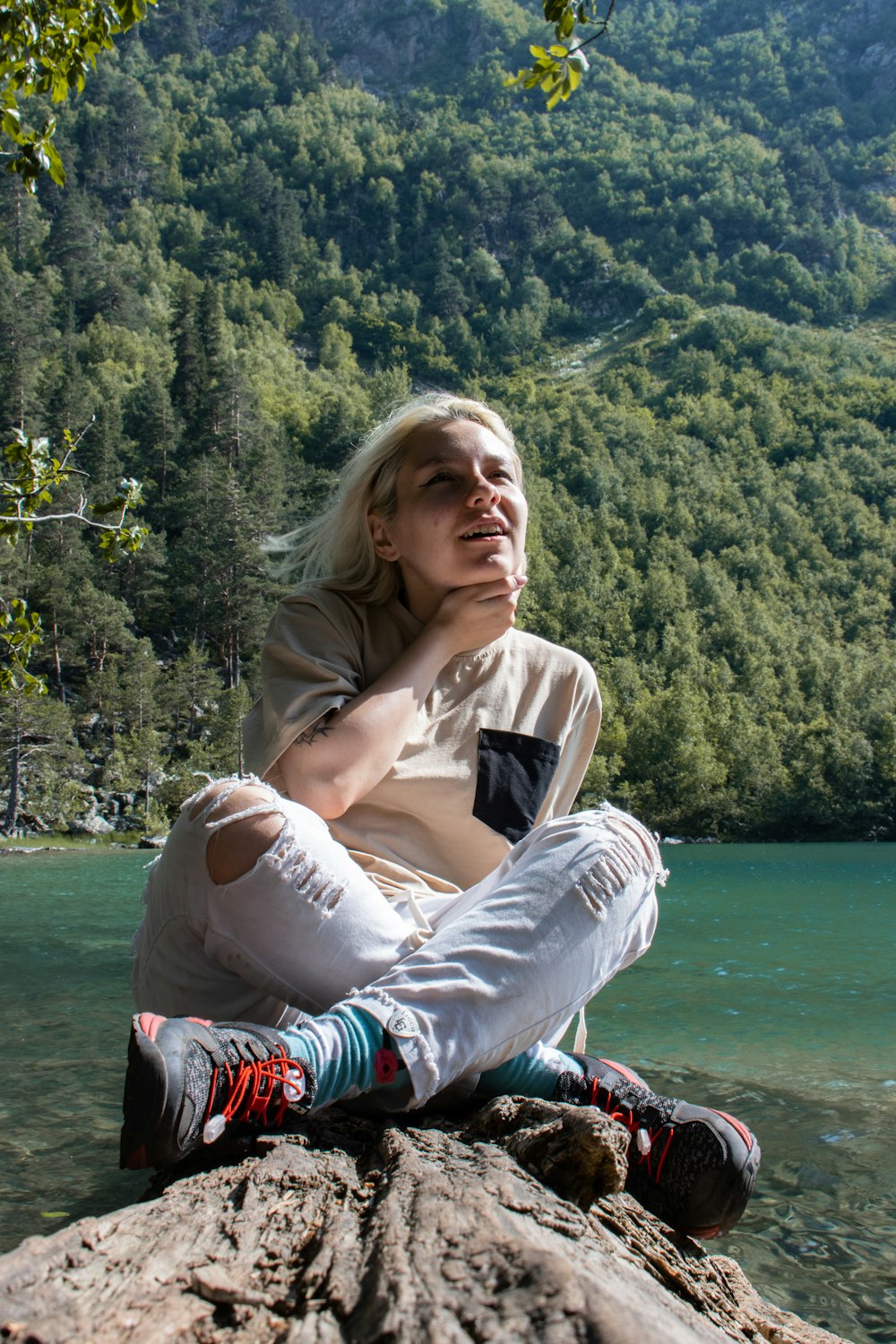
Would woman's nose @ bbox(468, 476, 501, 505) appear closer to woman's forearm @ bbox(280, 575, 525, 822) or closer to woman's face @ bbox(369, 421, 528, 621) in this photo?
woman's face @ bbox(369, 421, 528, 621)

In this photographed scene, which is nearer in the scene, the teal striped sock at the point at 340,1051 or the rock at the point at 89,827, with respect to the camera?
the teal striped sock at the point at 340,1051

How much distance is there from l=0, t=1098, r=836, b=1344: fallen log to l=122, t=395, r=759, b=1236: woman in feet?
0.45

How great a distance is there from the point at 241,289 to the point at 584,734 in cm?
11864

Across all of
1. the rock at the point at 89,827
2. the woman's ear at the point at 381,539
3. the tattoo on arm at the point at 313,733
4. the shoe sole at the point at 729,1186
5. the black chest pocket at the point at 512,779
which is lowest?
the rock at the point at 89,827

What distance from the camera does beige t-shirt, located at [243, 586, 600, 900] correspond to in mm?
2396

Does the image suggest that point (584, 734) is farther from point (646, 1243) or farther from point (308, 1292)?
point (308, 1292)

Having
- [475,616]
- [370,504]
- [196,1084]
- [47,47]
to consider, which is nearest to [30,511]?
[47,47]

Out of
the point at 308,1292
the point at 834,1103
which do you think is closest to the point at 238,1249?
the point at 308,1292

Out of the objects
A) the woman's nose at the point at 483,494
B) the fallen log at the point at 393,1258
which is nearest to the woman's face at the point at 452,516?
the woman's nose at the point at 483,494

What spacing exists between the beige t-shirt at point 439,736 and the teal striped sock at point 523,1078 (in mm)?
469

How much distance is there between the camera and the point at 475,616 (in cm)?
267

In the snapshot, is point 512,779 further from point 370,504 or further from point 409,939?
point 370,504

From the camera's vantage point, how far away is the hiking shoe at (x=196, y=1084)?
4.37 ft

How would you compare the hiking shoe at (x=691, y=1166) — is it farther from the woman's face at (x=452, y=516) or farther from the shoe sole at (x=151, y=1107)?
the woman's face at (x=452, y=516)
